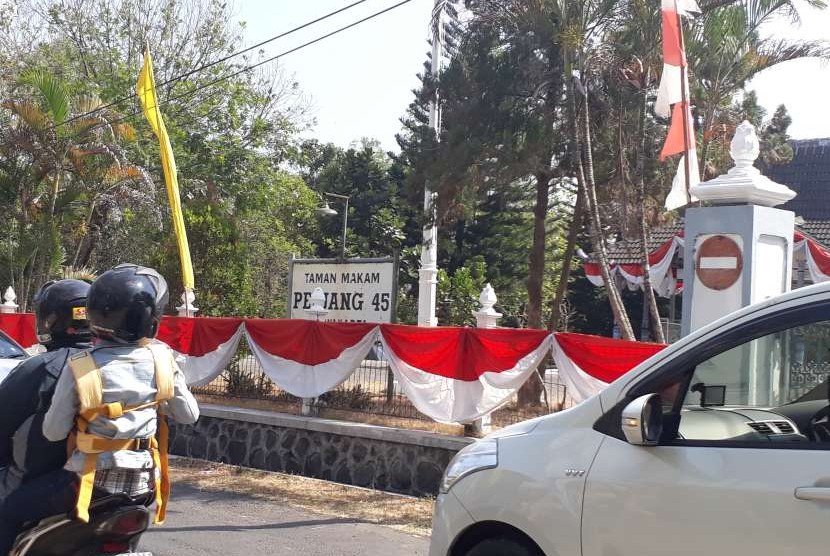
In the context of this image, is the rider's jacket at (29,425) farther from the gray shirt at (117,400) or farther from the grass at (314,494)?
the grass at (314,494)

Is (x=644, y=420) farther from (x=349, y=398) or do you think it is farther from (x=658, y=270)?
(x=658, y=270)

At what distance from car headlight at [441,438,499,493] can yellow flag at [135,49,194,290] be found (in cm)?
969

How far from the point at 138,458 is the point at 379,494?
623 centimetres

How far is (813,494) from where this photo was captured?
330cm

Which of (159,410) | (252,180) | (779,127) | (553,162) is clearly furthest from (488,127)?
(779,127)

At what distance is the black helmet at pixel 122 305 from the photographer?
144 inches

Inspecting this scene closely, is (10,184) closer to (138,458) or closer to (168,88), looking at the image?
(168,88)

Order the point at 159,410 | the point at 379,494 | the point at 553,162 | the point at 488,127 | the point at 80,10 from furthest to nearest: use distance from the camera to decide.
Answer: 1. the point at 80,10
2. the point at 553,162
3. the point at 488,127
4. the point at 379,494
5. the point at 159,410

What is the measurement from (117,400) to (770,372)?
284 cm

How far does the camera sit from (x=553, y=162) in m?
14.2

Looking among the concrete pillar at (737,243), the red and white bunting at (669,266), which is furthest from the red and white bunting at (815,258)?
the concrete pillar at (737,243)

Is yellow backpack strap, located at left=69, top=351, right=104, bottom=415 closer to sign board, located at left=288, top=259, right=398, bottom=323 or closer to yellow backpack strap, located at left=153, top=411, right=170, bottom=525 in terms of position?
yellow backpack strap, located at left=153, top=411, right=170, bottom=525

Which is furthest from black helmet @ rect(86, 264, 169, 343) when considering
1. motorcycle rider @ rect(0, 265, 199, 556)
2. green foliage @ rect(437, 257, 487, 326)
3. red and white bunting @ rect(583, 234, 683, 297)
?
green foliage @ rect(437, 257, 487, 326)

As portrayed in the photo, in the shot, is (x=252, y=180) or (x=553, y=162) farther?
(x=252, y=180)
